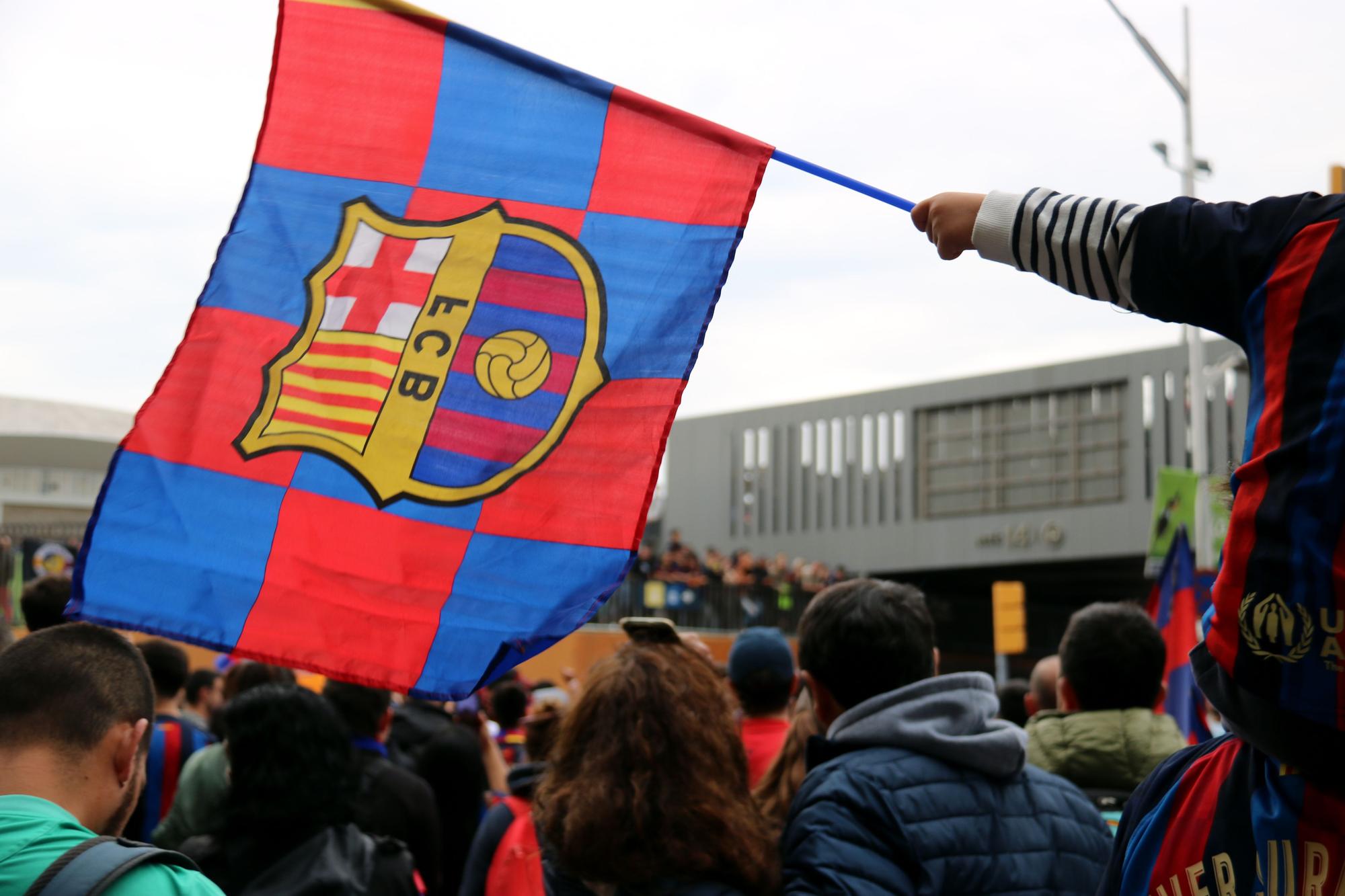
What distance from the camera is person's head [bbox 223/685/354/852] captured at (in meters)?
3.27

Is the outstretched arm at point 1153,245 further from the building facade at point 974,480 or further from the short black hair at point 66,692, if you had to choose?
the building facade at point 974,480

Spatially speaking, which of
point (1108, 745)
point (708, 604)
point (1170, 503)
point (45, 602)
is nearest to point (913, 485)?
point (708, 604)

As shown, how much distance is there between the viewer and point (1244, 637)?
1415mm

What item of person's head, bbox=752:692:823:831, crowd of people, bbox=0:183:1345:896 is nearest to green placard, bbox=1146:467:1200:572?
crowd of people, bbox=0:183:1345:896

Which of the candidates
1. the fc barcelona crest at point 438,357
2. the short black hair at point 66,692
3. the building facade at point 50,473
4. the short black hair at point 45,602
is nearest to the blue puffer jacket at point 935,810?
the fc barcelona crest at point 438,357

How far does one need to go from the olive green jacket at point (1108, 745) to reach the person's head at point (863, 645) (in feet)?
2.61

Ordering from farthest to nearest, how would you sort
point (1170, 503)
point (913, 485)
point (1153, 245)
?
1. point (913, 485)
2. point (1170, 503)
3. point (1153, 245)

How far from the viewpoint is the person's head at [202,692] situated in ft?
19.9

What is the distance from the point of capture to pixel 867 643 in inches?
114

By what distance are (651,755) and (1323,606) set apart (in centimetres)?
163

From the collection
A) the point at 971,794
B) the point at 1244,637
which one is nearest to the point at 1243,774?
the point at 1244,637

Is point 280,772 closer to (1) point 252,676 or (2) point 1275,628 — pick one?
(1) point 252,676

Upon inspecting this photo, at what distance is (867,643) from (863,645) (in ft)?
0.03

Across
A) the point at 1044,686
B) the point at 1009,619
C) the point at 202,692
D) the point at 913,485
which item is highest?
the point at 1044,686
